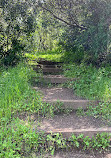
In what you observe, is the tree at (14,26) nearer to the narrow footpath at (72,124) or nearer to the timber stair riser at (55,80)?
the timber stair riser at (55,80)

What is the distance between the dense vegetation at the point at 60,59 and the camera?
10.5ft

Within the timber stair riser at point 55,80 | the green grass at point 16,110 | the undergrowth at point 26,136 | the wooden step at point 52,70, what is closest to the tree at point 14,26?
the wooden step at point 52,70

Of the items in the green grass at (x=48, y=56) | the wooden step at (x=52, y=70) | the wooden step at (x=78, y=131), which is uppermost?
the green grass at (x=48, y=56)

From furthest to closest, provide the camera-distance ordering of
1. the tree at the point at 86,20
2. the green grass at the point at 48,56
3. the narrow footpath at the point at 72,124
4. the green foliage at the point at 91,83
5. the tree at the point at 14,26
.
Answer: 1. the green grass at the point at 48,56
2. the tree at the point at 14,26
3. the tree at the point at 86,20
4. the green foliage at the point at 91,83
5. the narrow footpath at the point at 72,124

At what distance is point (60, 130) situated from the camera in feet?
11.2

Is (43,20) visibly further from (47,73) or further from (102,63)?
(102,63)

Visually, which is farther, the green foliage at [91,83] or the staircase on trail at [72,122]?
the green foliage at [91,83]

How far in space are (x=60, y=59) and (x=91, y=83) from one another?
3.24m

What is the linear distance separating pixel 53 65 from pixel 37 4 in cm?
219

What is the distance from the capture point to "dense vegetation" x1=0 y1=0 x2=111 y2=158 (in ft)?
10.5

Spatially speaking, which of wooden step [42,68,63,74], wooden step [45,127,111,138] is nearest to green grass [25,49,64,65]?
wooden step [42,68,63,74]

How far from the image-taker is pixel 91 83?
5.12 metres

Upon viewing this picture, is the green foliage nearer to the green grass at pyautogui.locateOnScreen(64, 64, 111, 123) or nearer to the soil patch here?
the green grass at pyautogui.locateOnScreen(64, 64, 111, 123)

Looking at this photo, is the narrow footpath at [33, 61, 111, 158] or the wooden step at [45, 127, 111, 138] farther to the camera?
the wooden step at [45, 127, 111, 138]
